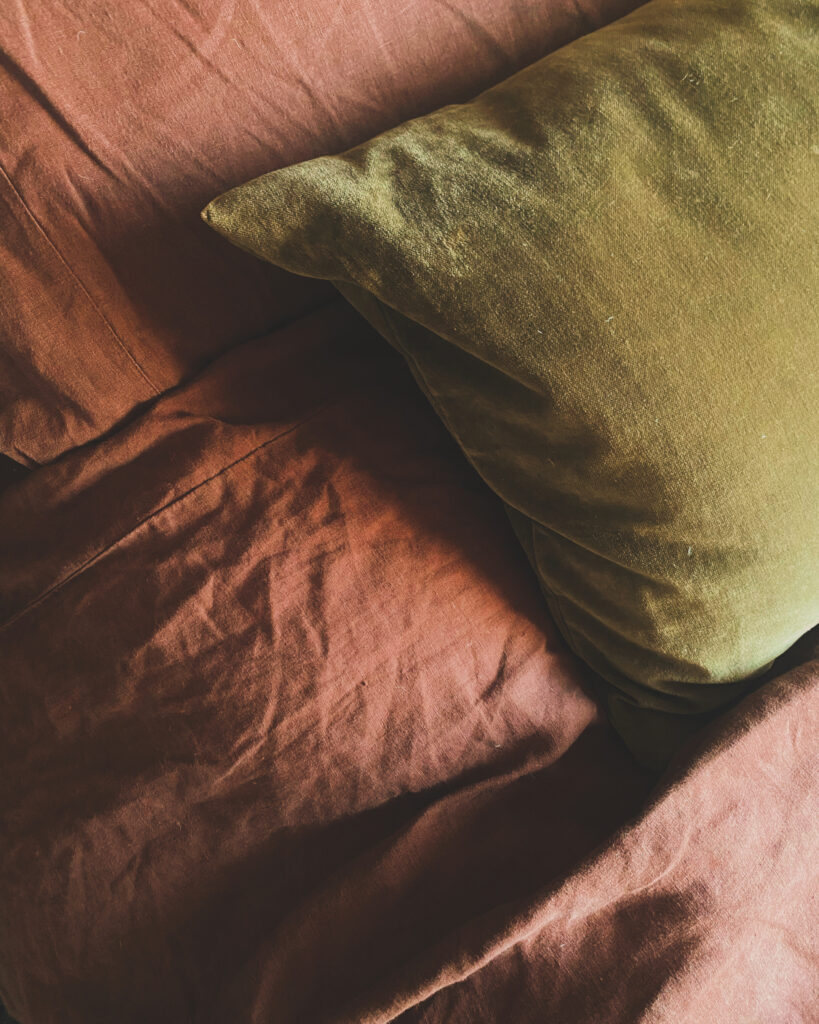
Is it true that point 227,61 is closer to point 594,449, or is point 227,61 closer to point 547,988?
point 594,449

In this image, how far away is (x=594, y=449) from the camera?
46 cm

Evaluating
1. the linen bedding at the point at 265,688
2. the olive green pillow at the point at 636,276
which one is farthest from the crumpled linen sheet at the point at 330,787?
the olive green pillow at the point at 636,276

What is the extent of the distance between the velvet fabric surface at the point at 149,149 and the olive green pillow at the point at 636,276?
0.09 meters

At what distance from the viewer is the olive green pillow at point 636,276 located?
1.45 ft

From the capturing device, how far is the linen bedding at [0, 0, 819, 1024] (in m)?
0.51

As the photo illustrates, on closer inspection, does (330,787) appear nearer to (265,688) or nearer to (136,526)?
(265,688)

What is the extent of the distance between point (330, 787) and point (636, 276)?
1.28ft

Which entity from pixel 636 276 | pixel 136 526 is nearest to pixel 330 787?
pixel 136 526

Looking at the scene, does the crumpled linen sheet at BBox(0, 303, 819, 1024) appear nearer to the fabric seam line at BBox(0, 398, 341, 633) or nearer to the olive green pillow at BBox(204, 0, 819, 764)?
the fabric seam line at BBox(0, 398, 341, 633)

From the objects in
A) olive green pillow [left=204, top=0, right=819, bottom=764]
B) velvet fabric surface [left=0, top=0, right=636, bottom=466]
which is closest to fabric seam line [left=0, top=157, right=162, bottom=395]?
velvet fabric surface [left=0, top=0, right=636, bottom=466]

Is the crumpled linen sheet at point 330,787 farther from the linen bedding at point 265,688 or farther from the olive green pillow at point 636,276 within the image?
the olive green pillow at point 636,276

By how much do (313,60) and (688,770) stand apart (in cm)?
58

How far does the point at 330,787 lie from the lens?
0.53 m

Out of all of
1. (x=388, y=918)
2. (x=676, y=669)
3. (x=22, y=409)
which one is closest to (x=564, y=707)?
(x=676, y=669)
